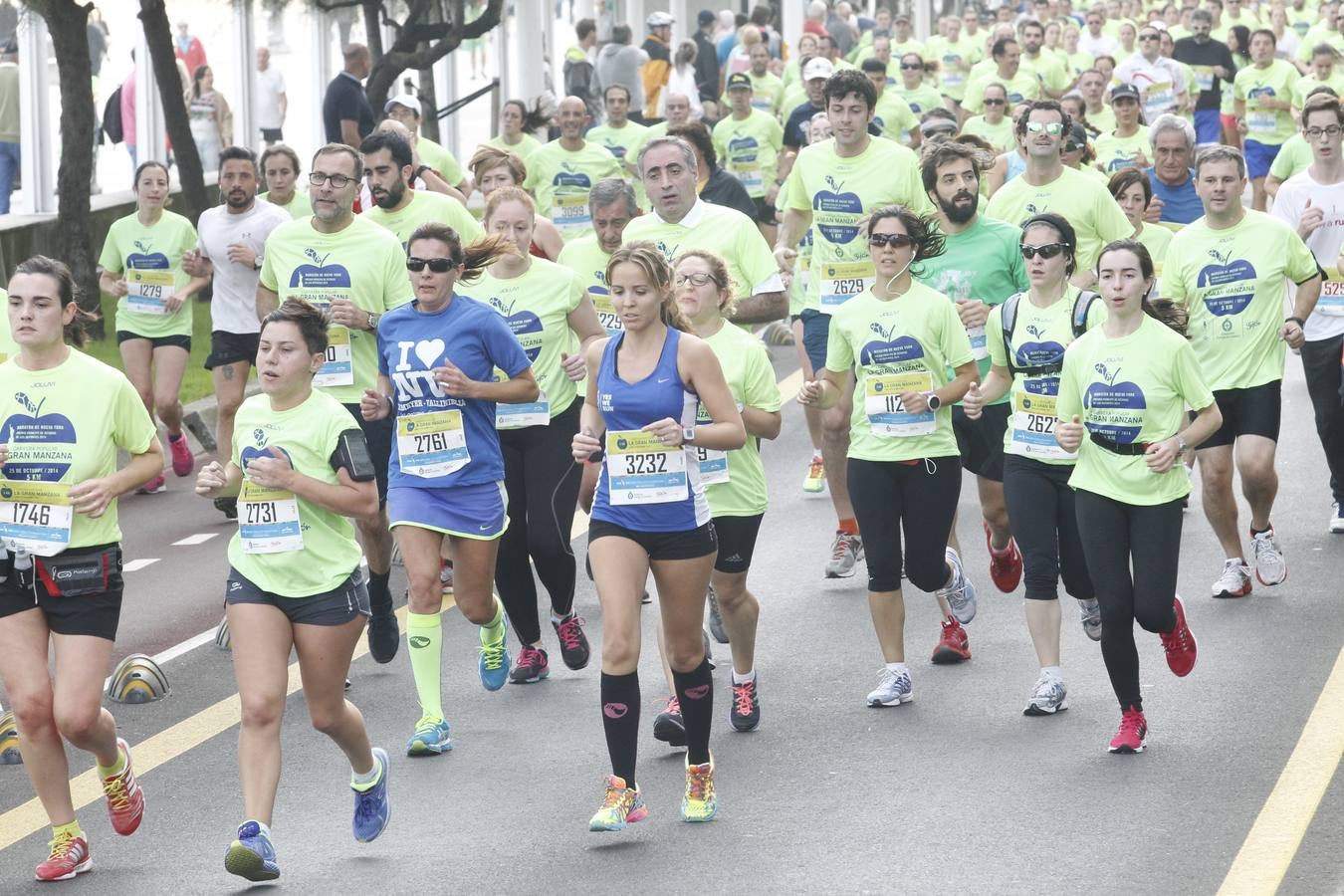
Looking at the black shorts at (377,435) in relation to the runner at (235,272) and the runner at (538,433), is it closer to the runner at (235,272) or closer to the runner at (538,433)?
the runner at (538,433)

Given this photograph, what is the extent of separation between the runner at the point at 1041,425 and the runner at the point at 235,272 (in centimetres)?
438

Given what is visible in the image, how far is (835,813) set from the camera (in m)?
7.30

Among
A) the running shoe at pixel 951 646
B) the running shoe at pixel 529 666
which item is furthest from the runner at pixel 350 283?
the running shoe at pixel 951 646

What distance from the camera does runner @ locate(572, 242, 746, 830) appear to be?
7164 mm

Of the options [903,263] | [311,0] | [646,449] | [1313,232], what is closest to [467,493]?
[646,449]

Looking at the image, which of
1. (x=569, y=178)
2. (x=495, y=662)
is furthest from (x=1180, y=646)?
(x=569, y=178)

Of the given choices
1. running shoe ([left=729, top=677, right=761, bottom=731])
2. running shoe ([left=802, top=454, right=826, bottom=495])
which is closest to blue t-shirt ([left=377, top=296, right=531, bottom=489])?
running shoe ([left=729, top=677, right=761, bottom=731])

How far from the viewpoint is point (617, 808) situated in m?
7.01

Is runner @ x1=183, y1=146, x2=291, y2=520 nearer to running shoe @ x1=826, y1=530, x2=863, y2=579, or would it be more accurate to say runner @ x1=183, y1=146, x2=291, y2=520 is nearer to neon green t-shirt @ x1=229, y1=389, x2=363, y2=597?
running shoe @ x1=826, y1=530, x2=863, y2=579

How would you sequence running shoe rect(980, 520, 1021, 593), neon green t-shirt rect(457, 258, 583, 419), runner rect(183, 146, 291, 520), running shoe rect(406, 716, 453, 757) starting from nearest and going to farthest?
running shoe rect(406, 716, 453, 757) < neon green t-shirt rect(457, 258, 583, 419) < running shoe rect(980, 520, 1021, 593) < runner rect(183, 146, 291, 520)

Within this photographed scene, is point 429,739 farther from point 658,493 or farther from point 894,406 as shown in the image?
point 894,406

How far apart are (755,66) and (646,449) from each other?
18.5m

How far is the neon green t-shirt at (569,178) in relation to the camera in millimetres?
16125

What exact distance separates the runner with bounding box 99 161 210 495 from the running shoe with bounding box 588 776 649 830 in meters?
6.53
